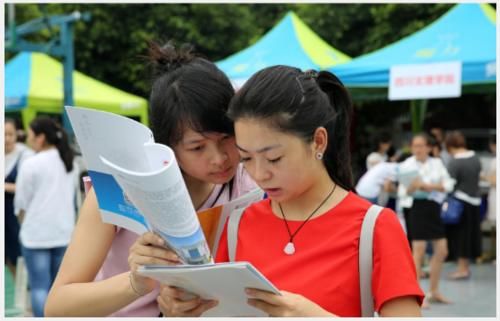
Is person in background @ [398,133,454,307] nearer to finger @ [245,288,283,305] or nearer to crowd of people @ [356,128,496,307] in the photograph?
crowd of people @ [356,128,496,307]

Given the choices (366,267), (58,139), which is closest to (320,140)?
(366,267)

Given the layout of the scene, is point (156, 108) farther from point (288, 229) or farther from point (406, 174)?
point (406, 174)

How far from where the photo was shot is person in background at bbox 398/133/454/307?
7562 mm

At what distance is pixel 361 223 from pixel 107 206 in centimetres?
55

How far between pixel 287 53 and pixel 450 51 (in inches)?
138

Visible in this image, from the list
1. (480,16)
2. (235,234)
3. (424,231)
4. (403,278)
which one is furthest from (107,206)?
(480,16)

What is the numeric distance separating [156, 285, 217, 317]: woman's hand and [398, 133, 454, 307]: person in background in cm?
604

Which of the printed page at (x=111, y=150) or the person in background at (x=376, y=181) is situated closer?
the printed page at (x=111, y=150)

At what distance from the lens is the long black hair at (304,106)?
5.39ft

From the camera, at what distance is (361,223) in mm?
1641

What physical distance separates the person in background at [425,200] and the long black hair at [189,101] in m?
5.88

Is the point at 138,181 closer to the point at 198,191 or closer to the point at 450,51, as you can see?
the point at 198,191

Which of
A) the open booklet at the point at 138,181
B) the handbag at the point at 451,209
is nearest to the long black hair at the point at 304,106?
the open booklet at the point at 138,181

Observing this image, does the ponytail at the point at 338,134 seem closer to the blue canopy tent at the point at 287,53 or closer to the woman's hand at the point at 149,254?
the woman's hand at the point at 149,254
